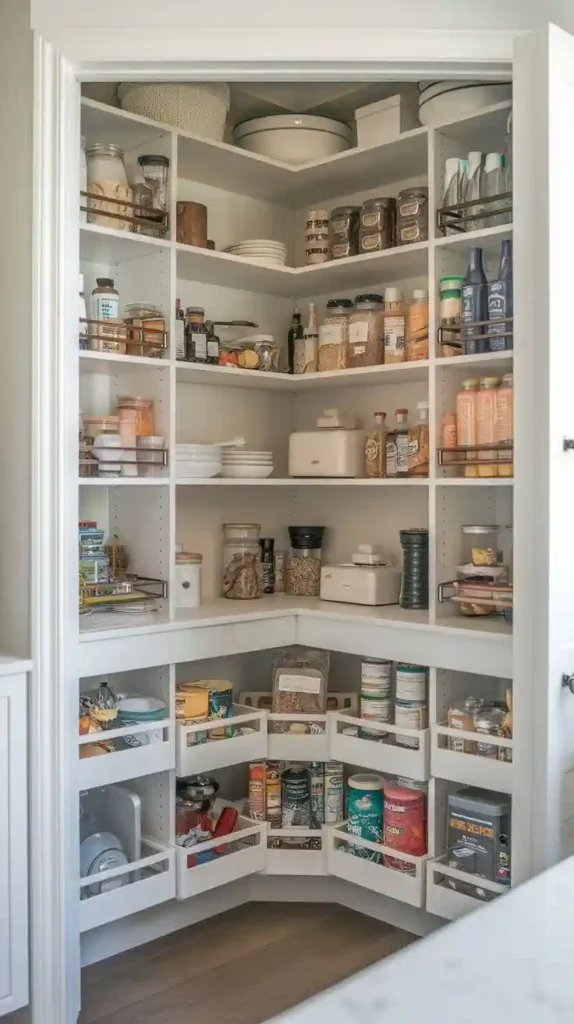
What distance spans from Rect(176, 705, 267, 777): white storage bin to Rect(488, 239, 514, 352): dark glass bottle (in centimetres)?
127

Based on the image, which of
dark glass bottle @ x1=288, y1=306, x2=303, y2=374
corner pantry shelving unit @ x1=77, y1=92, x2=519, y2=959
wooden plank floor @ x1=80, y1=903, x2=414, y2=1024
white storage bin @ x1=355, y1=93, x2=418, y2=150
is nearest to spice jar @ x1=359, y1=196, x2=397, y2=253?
corner pantry shelving unit @ x1=77, y1=92, x2=519, y2=959

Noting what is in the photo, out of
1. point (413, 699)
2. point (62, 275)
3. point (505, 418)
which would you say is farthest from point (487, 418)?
point (62, 275)

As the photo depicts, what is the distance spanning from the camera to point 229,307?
3211 mm

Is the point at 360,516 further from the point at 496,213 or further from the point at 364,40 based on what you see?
the point at 364,40

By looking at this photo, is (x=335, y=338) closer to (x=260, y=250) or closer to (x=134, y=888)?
(x=260, y=250)

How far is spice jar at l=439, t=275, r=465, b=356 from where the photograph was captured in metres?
2.56

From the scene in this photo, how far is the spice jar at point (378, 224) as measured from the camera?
2.85m

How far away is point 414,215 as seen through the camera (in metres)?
2.71

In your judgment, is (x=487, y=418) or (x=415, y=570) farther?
(x=415, y=570)

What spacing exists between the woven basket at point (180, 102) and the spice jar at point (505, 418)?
1.17 metres

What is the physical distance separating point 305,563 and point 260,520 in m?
0.25

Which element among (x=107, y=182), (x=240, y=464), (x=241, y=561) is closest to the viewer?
(x=107, y=182)

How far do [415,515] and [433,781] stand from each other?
33.9 inches

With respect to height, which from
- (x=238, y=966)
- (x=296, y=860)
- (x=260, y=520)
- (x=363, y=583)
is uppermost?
(x=260, y=520)
